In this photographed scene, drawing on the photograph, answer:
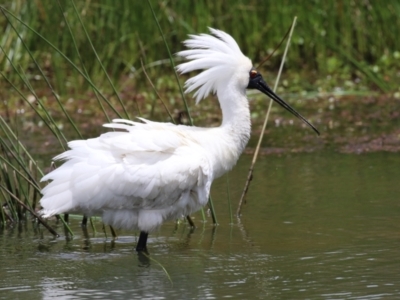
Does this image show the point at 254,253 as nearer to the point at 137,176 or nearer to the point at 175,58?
the point at 137,176

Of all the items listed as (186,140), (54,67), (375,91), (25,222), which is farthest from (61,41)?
(186,140)

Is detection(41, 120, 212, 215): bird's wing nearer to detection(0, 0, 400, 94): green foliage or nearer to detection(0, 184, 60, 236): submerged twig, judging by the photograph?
detection(0, 184, 60, 236): submerged twig

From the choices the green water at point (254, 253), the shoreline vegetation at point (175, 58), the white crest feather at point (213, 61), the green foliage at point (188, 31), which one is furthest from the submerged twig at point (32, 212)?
the green foliage at point (188, 31)

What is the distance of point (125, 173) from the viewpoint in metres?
7.06

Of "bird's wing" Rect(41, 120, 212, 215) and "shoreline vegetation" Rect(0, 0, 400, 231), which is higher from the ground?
"shoreline vegetation" Rect(0, 0, 400, 231)

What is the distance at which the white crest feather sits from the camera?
750cm

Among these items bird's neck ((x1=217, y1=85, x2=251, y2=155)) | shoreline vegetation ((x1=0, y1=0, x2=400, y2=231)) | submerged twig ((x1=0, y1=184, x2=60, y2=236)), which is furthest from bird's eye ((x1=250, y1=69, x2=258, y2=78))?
shoreline vegetation ((x1=0, y1=0, x2=400, y2=231))

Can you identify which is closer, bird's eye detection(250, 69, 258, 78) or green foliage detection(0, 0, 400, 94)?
bird's eye detection(250, 69, 258, 78)

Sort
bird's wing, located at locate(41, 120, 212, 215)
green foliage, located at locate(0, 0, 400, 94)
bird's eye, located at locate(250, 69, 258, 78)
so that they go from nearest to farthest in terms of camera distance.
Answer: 1. bird's wing, located at locate(41, 120, 212, 215)
2. bird's eye, located at locate(250, 69, 258, 78)
3. green foliage, located at locate(0, 0, 400, 94)

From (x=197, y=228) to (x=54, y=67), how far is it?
6.08 meters

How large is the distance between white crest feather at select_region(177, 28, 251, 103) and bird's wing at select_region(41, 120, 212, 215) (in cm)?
63

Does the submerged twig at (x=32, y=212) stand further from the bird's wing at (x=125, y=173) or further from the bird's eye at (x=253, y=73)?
the bird's eye at (x=253, y=73)

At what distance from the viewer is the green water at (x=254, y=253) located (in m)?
6.07

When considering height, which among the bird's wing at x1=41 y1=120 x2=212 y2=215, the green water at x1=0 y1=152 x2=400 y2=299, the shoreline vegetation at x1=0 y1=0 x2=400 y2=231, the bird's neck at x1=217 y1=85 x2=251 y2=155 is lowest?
the green water at x1=0 y1=152 x2=400 y2=299
